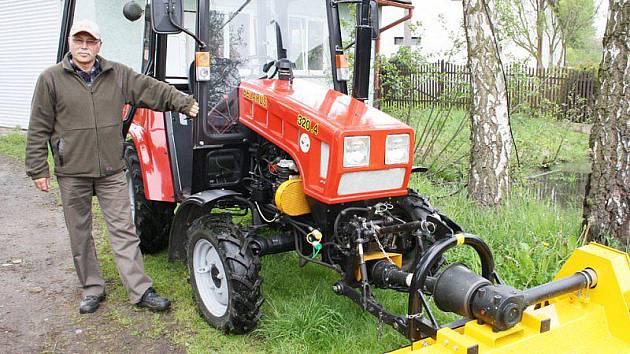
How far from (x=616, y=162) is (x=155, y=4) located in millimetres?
3218

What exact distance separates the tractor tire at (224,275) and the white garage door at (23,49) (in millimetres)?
10457

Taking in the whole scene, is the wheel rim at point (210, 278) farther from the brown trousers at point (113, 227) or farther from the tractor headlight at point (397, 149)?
the tractor headlight at point (397, 149)

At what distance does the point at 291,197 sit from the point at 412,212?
0.78 metres

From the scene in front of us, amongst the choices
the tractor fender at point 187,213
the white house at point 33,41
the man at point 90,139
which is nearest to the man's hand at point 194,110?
the man at point 90,139

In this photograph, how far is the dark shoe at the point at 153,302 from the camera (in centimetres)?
429

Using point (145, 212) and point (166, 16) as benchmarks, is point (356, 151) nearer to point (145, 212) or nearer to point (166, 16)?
point (166, 16)

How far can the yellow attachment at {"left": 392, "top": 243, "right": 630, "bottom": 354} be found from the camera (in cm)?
255

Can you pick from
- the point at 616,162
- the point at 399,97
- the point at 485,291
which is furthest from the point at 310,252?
the point at 399,97

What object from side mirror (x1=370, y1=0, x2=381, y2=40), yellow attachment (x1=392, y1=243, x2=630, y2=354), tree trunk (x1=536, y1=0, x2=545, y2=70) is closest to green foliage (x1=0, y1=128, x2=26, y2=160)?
side mirror (x1=370, y1=0, x2=381, y2=40)

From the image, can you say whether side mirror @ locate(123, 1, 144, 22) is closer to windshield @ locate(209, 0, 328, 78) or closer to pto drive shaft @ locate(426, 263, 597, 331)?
windshield @ locate(209, 0, 328, 78)

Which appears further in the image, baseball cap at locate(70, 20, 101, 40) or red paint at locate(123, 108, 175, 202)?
red paint at locate(123, 108, 175, 202)

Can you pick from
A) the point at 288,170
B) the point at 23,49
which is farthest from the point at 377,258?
the point at 23,49

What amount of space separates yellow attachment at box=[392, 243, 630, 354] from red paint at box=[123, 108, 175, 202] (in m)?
2.65

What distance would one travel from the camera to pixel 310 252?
12.8ft
